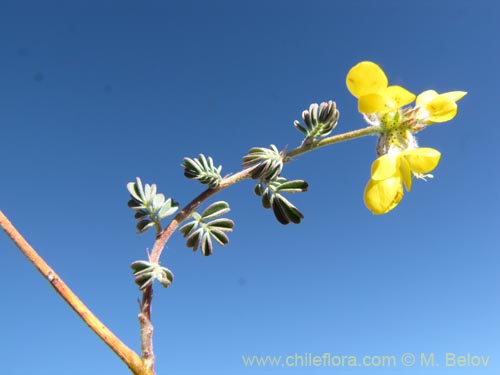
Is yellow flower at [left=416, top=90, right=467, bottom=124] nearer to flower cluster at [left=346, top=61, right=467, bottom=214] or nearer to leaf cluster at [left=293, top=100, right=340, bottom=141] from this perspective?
flower cluster at [left=346, top=61, right=467, bottom=214]

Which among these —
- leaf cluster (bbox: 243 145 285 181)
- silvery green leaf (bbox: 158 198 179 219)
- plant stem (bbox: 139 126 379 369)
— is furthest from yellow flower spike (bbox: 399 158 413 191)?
silvery green leaf (bbox: 158 198 179 219)

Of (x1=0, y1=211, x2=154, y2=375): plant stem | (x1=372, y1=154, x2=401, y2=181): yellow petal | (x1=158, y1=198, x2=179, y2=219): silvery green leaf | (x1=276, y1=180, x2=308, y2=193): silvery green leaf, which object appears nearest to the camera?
(x1=0, y1=211, x2=154, y2=375): plant stem

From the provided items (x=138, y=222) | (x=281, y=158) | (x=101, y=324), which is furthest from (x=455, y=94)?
(x=101, y=324)

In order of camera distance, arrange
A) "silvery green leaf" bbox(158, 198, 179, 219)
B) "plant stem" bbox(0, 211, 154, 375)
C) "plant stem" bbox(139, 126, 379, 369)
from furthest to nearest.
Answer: "silvery green leaf" bbox(158, 198, 179, 219) → "plant stem" bbox(139, 126, 379, 369) → "plant stem" bbox(0, 211, 154, 375)

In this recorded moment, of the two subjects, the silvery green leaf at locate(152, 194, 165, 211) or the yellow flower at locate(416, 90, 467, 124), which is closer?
the silvery green leaf at locate(152, 194, 165, 211)

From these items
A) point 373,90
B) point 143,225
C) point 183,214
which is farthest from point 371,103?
point 143,225

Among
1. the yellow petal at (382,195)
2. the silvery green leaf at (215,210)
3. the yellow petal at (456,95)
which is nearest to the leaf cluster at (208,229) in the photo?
the silvery green leaf at (215,210)
